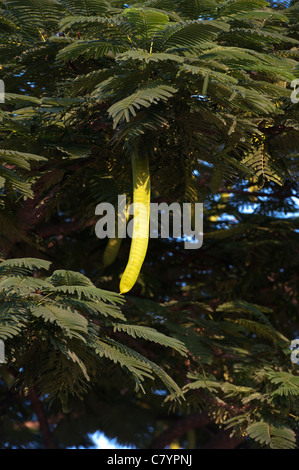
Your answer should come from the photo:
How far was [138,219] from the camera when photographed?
2629 millimetres

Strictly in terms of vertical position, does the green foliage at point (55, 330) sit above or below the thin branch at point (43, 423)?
below

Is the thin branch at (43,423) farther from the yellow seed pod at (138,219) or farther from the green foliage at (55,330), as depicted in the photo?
the yellow seed pod at (138,219)

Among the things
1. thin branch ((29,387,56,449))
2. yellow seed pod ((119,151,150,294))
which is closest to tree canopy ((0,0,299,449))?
yellow seed pod ((119,151,150,294))

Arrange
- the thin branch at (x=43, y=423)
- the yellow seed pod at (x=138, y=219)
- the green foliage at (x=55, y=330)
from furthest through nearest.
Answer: the thin branch at (x=43, y=423)
the yellow seed pod at (x=138, y=219)
the green foliage at (x=55, y=330)

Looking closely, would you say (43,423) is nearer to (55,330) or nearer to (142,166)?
(55,330)

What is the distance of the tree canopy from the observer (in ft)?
8.07

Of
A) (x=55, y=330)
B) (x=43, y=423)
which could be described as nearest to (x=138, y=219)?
(x=55, y=330)

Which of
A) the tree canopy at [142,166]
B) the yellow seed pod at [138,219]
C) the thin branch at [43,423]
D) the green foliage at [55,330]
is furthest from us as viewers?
the thin branch at [43,423]

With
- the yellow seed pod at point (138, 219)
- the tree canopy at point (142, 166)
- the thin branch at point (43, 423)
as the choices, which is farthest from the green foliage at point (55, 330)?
the thin branch at point (43, 423)

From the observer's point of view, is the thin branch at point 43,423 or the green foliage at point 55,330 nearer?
the green foliage at point 55,330

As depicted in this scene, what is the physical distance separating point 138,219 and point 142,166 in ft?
0.78

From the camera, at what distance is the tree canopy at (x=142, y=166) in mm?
2461

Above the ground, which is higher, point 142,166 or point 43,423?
point 142,166
